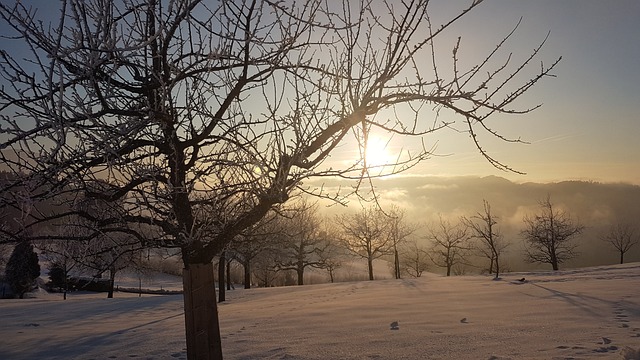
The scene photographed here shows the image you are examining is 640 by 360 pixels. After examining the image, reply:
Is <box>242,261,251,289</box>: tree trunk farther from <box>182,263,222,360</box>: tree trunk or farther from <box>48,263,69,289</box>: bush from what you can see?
<box>182,263,222,360</box>: tree trunk

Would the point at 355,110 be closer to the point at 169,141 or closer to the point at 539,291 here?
the point at 169,141

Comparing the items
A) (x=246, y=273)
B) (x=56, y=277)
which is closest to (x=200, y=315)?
(x=246, y=273)

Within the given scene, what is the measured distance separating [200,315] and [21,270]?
38859 mm

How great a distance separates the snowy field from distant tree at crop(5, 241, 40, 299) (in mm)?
22031

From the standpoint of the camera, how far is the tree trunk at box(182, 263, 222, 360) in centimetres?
459

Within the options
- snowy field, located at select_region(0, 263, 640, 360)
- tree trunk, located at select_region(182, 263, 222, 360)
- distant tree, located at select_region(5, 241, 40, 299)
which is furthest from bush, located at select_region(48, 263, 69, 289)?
tree trunk, located at select_region(182, 263, 222, 360)

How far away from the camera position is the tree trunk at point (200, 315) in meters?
4.59

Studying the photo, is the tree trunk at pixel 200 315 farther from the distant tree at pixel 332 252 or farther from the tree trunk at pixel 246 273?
the distant tree at pixel 332 252

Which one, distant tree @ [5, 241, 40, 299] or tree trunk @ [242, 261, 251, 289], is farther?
distant tree @ [5, 241, 40, 299]

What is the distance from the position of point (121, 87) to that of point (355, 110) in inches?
84.7

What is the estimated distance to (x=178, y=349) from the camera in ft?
31.6

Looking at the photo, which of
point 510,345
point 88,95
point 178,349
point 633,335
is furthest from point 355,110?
point 178,349

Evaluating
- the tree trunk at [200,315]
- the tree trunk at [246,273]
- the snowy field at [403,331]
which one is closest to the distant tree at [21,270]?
the tree trunk at [246,273]

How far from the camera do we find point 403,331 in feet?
31.7
